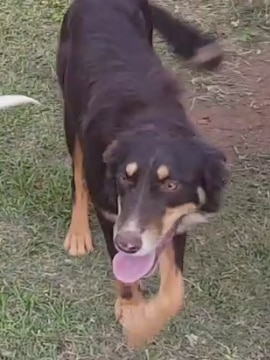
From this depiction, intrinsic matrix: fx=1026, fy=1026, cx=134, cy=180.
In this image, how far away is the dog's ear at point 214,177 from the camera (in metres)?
3.73

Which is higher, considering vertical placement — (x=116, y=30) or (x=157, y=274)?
(x=116, y=30)

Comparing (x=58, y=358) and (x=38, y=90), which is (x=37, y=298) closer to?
(x=58, y=358)

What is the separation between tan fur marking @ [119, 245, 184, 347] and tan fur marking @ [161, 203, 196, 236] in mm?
283

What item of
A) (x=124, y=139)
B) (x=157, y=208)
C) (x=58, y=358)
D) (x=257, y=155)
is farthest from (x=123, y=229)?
(x=257, y=155)

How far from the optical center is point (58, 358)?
414 centimetres

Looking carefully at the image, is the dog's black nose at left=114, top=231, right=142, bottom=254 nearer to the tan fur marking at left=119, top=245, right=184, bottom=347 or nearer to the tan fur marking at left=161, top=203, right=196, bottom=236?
the tan fur marking at left=161, top=203, right=196, bottom=236

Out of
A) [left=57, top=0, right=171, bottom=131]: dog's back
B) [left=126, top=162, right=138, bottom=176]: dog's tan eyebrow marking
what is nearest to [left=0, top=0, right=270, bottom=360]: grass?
[left=57, top=0, right=171, bottom=131]: dog's back

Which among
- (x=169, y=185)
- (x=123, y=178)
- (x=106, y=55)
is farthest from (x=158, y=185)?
(x=106, y=55)

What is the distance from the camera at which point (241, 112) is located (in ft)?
19.1

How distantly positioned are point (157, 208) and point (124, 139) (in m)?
0.37

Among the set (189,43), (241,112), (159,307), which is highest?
(189,43)

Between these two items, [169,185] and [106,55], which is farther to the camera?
[106,55]

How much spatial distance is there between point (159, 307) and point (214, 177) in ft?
1.91

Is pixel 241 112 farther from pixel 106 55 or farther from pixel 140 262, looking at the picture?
pixel 140 262
